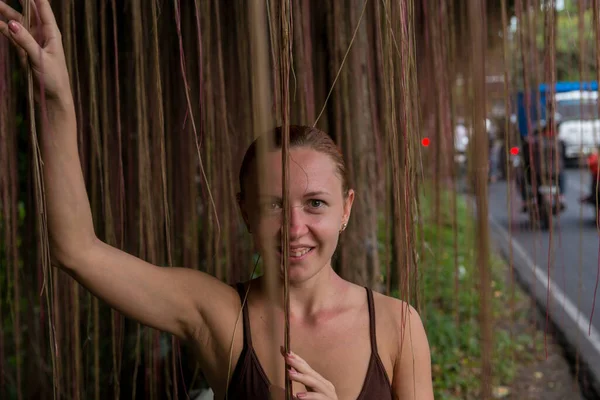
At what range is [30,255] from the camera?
1.99 meters

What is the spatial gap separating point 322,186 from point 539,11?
0.73 metres

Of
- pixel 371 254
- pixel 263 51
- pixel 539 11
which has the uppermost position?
pixel 539 11

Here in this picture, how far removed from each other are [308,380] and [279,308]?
261 mm

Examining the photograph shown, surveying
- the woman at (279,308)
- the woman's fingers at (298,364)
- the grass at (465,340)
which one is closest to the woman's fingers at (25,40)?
the woman at (279,308)

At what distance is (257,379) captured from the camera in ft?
3.69

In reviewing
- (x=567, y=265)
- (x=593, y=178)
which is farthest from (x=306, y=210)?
(x=567, y=265)

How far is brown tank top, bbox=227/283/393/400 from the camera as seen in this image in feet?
3.67

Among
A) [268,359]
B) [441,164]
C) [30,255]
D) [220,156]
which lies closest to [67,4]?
[220,156]

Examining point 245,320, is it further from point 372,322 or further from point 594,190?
point 594,190

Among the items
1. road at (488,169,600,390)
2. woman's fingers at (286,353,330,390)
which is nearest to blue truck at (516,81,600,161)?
road at (488,169,600,390)

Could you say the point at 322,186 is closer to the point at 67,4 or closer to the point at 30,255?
the point at 67,4

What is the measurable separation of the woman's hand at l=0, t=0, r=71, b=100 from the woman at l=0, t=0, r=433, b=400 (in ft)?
0.26

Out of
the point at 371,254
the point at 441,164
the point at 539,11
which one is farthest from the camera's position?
the point at 371,254

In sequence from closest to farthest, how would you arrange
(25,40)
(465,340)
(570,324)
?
1. (25,40)
2. (465,340)
3. (570,324)
